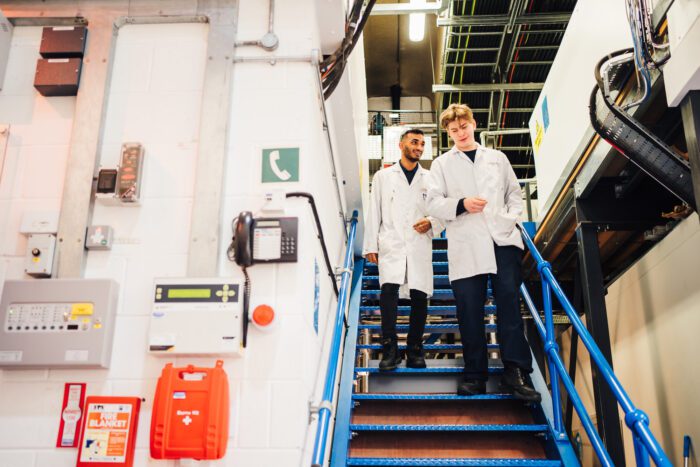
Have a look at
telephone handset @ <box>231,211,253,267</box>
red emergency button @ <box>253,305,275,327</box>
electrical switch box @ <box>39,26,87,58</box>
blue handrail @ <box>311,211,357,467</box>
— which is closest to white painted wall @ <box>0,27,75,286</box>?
electrical switch box @ <box>39,26,87,58</box>

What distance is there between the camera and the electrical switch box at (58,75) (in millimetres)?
2715

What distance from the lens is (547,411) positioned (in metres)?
3.36

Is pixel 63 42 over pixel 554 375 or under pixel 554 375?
over

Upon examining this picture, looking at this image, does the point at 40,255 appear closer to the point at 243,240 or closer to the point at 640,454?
the point at 243,240

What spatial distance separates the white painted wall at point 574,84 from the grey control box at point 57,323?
2.92m

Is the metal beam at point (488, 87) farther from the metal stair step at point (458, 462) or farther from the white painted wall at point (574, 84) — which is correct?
the metal stair step at point (458, 462)

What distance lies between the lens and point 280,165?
102 inches

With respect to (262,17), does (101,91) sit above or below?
below

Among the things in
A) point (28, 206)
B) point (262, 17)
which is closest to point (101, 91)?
point (28, 206)

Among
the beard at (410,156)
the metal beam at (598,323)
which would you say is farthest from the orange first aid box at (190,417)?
the beard at (410,156)

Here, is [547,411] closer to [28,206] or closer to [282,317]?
[282,317]

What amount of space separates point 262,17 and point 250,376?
1650 millimetres

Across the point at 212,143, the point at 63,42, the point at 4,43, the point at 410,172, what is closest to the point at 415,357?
the point at 410,172

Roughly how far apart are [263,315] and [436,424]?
1630 millimetres
